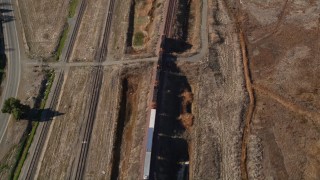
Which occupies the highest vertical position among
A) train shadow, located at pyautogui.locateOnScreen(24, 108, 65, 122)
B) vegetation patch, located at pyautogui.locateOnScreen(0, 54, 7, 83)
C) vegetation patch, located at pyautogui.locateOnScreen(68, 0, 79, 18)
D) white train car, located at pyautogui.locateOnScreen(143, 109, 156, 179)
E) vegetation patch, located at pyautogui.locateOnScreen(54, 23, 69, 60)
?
vegetation patch, located at pyautogui.locateOnScreen(68, 0, 79, 18)

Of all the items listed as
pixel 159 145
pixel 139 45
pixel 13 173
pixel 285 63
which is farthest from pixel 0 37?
pixel 285 63

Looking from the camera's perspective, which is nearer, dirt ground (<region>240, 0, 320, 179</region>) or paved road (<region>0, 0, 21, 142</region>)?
dirt ground (<region>240, 0, 320, 179</region>)

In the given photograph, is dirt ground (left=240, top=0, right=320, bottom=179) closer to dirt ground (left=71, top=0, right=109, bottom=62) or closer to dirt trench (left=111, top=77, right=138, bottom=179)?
dirt trench (left=111, top=77, right=138, bottom=179)

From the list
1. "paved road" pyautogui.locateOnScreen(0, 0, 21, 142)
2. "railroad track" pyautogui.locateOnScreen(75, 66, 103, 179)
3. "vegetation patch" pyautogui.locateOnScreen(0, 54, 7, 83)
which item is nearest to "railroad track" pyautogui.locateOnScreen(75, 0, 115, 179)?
"railroad track" pyautogui.locateOnScreen(75, 66, 103, 179)

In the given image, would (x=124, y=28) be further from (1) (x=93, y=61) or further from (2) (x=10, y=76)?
(2) (x=10, y=76)

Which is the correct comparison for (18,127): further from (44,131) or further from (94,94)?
(94,94)
